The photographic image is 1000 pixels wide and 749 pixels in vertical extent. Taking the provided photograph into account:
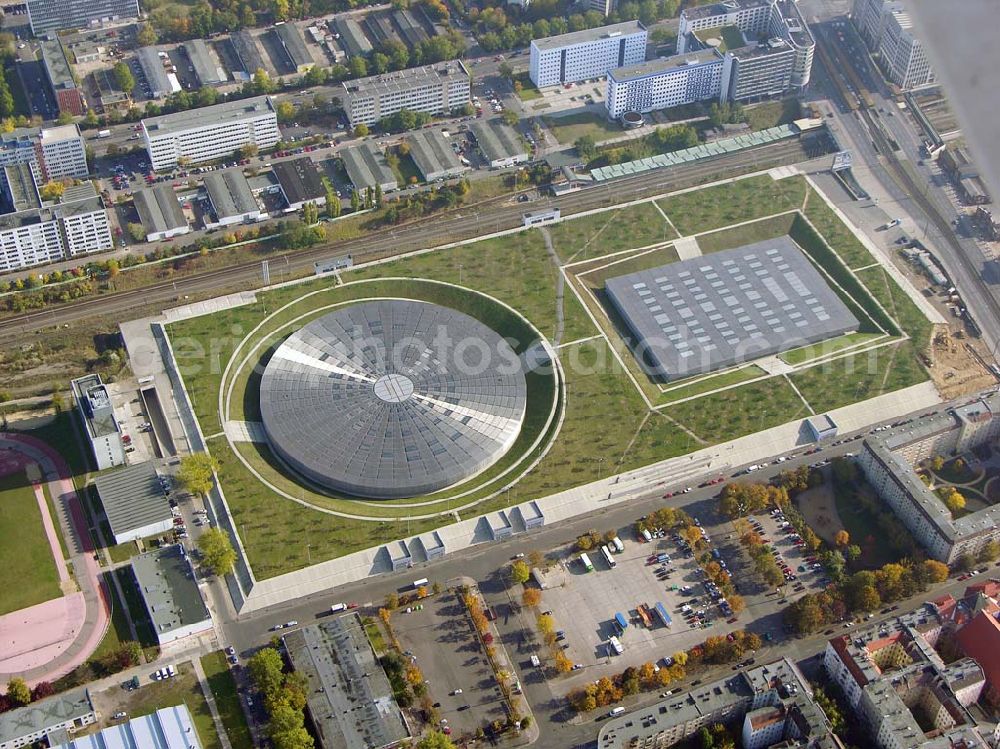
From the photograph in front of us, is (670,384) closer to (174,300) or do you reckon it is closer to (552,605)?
(552,605)

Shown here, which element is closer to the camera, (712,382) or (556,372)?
(556,372)

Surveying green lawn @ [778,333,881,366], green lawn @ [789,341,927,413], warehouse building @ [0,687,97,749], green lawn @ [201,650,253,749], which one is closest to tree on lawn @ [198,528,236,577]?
green lawn @ [201,650,253,749]

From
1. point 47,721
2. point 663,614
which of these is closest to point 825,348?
point 663,614

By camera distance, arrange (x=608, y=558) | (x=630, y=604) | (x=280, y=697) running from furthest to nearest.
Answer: (x=608, y=558)
(x=630, y=604)
(x=280, y=697)

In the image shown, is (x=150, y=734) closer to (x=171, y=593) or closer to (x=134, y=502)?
(x=171, y=593)

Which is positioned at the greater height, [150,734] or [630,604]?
[150,734]

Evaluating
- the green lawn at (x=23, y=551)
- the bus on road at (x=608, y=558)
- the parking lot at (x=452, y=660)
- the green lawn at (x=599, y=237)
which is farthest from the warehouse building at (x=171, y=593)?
the green lawn at (x=599, y=237)

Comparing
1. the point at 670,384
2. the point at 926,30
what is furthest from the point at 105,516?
the point at 926,30
